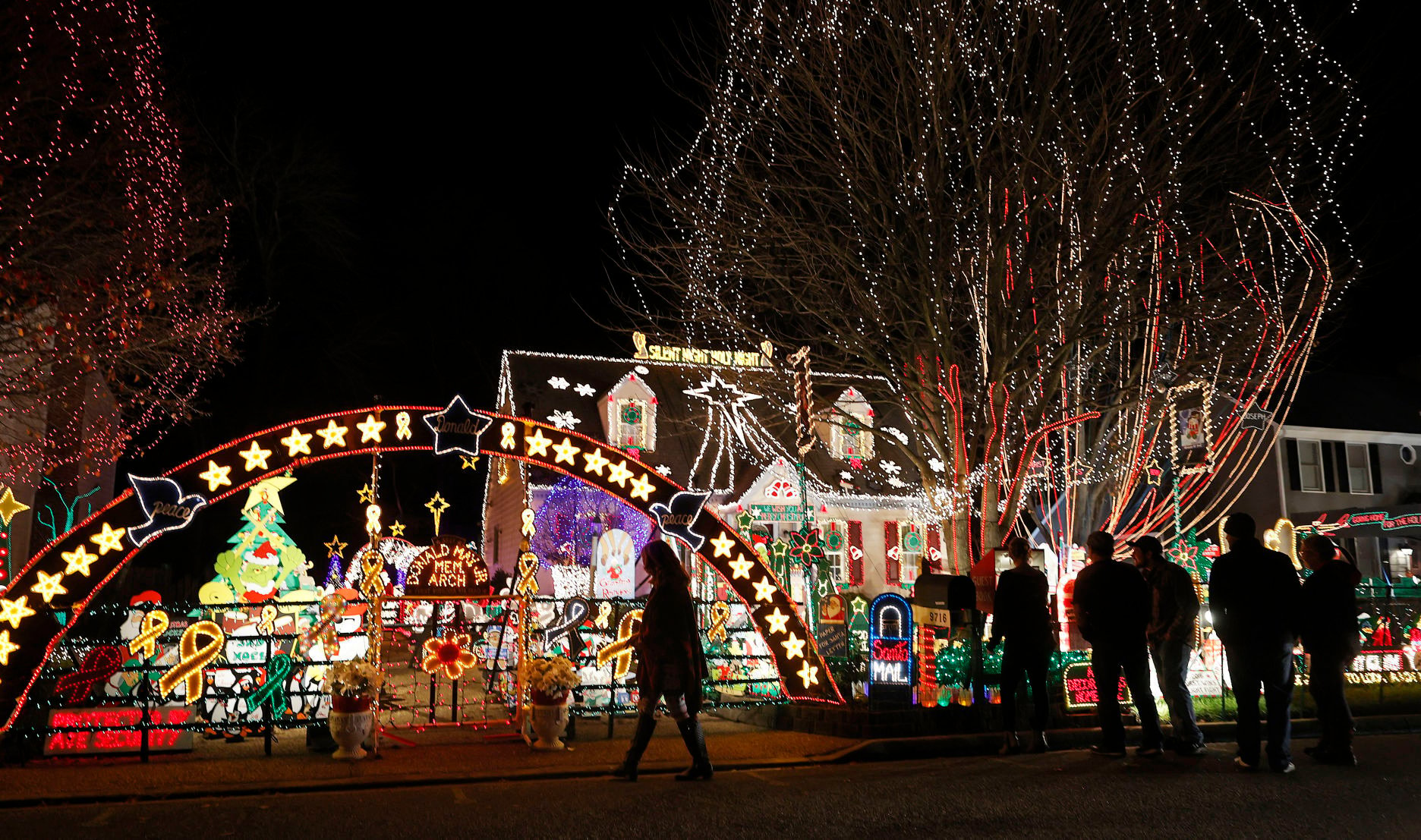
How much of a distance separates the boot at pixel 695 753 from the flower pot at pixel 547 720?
177 cm

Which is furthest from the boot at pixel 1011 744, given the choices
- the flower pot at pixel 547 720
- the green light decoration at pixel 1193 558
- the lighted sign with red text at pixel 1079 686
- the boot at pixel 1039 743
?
the green light decoration at pixel 1193 558

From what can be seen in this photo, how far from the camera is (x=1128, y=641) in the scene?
859 cm

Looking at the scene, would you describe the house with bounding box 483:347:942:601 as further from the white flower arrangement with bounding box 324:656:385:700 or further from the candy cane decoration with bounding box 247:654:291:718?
the white flower arrangement with bounding box 324:656:385:700

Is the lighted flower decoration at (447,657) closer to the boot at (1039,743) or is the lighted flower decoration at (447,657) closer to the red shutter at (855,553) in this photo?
the boot at (1039,743)

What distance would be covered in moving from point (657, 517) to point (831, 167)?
7507 millimetres

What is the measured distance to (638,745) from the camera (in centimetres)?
777

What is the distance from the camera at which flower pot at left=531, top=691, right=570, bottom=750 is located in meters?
9.23

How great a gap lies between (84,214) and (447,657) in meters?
8.36

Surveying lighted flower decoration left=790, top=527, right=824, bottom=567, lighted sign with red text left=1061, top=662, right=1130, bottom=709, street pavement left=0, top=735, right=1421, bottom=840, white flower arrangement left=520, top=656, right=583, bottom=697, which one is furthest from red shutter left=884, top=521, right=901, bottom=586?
street pavement left=0, top=735, right=1421, bottom=840

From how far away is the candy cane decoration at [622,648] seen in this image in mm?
10484

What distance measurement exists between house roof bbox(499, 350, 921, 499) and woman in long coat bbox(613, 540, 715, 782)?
16.6 meters

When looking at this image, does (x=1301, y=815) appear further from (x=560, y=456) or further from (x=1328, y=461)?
(x=1328, y=461)

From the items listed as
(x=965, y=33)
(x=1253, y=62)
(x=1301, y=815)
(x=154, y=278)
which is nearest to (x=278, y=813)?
(x=1301, y=815)

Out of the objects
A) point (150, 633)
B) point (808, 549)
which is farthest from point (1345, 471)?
point (150, 633)
